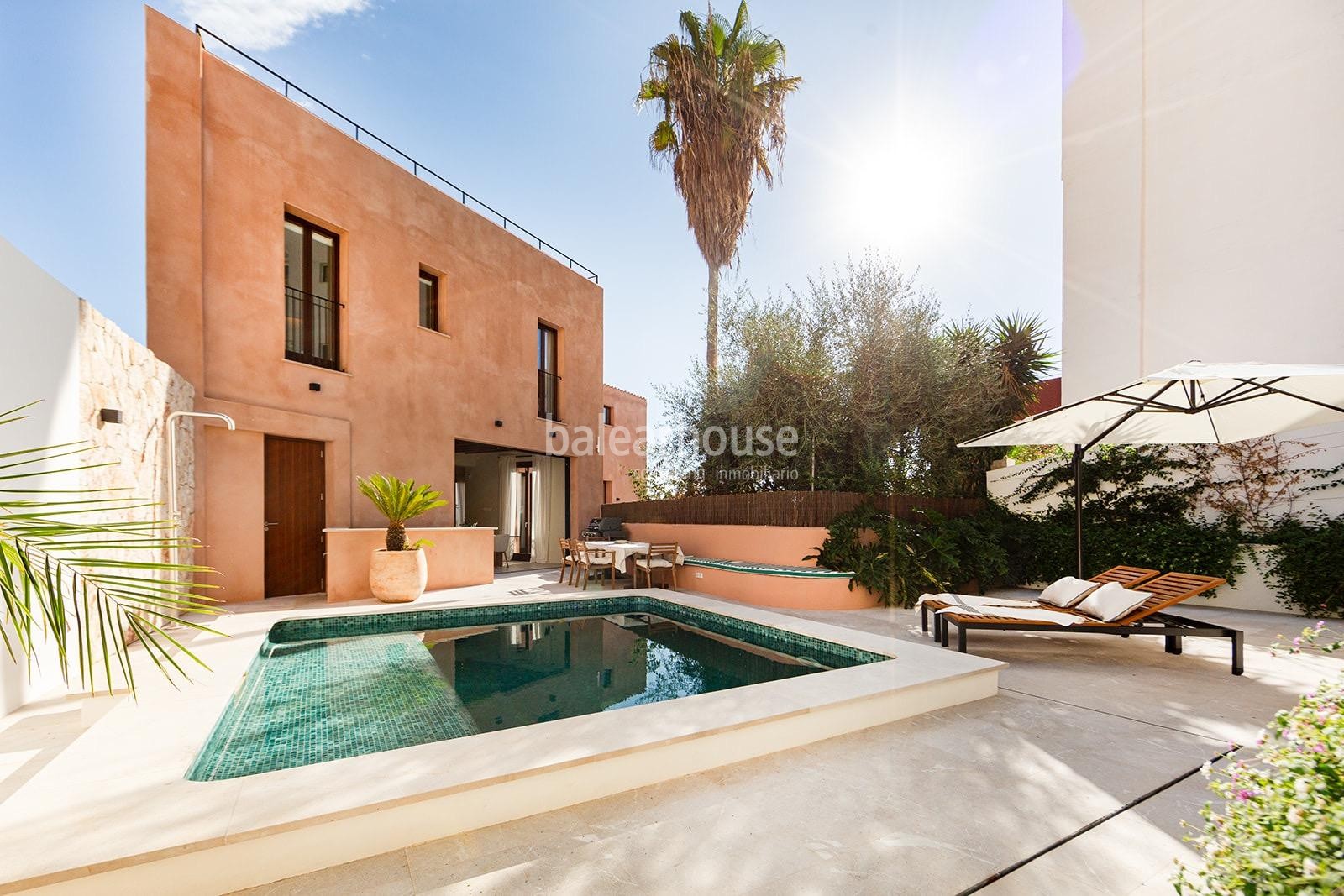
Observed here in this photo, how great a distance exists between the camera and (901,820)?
2566 millimetres

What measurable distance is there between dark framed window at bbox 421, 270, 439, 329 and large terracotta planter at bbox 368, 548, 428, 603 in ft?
14.6

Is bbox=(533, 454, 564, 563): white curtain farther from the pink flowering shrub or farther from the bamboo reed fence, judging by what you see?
the pink flowering shrub

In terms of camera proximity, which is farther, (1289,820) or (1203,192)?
(1203,192)

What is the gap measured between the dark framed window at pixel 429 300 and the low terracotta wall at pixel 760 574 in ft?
18.3

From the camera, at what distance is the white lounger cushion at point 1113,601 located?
5051 mm

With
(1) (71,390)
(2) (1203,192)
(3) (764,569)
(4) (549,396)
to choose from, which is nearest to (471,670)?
(1) (71,390)

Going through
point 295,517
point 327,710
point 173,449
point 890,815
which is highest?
point 173,449

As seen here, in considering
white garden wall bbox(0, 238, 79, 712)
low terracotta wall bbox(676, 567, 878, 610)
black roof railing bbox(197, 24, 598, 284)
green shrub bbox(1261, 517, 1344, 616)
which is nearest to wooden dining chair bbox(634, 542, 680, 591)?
low terracotta wall bbox(676, 567, 878, 610)

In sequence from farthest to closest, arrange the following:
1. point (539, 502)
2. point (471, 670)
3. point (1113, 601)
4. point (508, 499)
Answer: point (508, 499) < point (539, 502) < point (471, 670) < point (1113, 601)

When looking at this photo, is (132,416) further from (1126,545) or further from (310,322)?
(1126,545)

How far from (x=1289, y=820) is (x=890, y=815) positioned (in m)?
1.76

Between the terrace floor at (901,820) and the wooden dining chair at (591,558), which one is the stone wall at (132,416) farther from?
the wooden dining chair at (591,558)

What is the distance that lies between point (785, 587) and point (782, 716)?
4.81m

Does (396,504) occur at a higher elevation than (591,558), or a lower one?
higher
